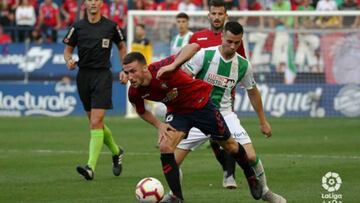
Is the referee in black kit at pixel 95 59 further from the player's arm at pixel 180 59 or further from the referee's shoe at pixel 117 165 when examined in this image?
the player's arm at pixel 180 59

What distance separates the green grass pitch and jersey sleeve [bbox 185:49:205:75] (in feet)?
4.95

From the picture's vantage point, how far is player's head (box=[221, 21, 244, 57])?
1076 cm

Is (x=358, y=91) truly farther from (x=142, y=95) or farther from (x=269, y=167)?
(x=142, y=95)

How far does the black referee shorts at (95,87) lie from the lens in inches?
546

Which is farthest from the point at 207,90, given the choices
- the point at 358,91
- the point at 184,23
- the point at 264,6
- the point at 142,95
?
the point at 264,6

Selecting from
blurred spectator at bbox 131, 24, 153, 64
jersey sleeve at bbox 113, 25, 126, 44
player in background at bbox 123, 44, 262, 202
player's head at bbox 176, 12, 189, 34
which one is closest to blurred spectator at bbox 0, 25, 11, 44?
blurred spectator at bbox 131, 24, 153, 64

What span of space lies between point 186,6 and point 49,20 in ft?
15.0

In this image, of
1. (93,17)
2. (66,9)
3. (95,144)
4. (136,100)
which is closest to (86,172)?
(95,144)

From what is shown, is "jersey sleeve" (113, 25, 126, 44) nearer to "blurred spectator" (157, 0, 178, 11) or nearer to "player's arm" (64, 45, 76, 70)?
"player's arm" (64, 45, 76, 70)

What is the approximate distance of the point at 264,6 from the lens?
30.1m

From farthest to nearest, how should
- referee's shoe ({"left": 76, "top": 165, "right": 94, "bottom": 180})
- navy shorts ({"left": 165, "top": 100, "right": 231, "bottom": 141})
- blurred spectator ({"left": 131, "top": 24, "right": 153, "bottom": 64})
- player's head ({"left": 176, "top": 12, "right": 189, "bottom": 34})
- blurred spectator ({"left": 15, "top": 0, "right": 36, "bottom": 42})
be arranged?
blurred spectator ({"left": 15, "top": 0, "right": 36, "bottom": 42})
blurred spectator ({"left": 131, "top": 24, "right": 153, "bottom": 64})
player's head ({"left": 176, "top": 12, "right": 189, "bottom": 34})
referee's shoe ({"left": 76, "top": 165, "right": 94, "bottom": 180})
navy shorts ({"left": 165, "top": 100, "right": 231, "bottom": 141})

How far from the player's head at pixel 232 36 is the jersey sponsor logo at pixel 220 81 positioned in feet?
1.44

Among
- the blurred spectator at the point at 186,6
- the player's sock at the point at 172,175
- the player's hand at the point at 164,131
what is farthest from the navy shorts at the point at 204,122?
the blurred spectator at the point at 186,6

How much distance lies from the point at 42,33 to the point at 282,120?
8979 millimetres
